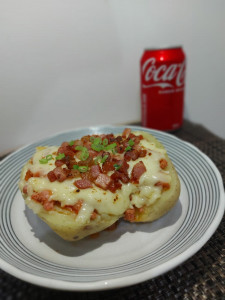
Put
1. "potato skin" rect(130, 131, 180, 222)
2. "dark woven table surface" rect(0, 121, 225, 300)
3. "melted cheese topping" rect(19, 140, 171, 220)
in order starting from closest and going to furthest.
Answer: "dark woven table surface" rect(0, 121, 225, 300), "melted cheese topping" rect(19, 140, 171, 220), "potato skin" rect(130, 131, 180, 222)

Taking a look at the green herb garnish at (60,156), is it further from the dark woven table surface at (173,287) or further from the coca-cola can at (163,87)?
the coca-cola can at (163,87)

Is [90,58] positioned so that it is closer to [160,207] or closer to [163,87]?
[163,87]

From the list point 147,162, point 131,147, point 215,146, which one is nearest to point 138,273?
point 147,162

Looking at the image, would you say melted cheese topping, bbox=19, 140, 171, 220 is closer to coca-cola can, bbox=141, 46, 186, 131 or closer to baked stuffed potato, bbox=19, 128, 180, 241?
baked stuffed potato, bbox=19, 128, 180, 241

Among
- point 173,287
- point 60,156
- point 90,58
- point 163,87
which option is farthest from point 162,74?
point 173,287

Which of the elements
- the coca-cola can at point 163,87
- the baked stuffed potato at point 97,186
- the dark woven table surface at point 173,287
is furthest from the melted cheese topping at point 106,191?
the coca-cola can at point 163,87

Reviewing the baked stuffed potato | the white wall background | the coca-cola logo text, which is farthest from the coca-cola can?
the baked stuffed potato
